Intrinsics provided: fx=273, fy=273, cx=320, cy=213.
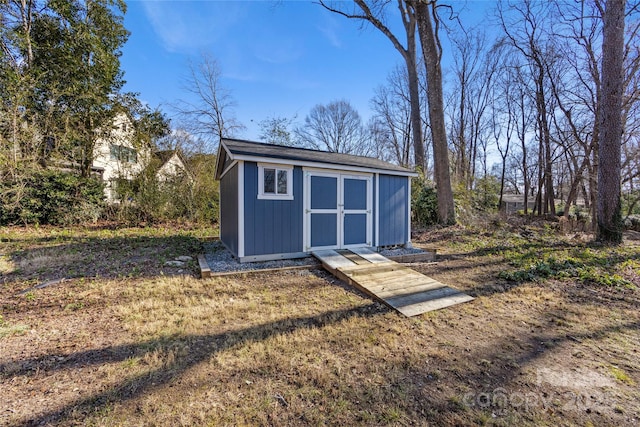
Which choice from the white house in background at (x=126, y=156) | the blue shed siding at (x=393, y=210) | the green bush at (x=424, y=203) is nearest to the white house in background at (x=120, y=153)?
the white house in background at (x=126, y=156)

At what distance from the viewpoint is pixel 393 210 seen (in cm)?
687

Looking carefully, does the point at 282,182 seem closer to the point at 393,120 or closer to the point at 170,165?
the point at 170,165

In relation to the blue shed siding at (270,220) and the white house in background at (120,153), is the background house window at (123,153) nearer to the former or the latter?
the white house in background at (120,153)

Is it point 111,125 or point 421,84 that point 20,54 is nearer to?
point 111,125

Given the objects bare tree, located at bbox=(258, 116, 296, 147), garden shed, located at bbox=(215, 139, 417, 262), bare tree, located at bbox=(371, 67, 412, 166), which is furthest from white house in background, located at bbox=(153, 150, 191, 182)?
bare tree, located at bbox=(371, 67, 412, 166)

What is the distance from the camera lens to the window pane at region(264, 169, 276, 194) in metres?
5.34

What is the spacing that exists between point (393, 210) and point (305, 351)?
16.3 feet

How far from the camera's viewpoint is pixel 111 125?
11.2 meters

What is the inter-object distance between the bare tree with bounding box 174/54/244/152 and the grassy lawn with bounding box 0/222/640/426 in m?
13.3

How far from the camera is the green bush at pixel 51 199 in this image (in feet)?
30.1

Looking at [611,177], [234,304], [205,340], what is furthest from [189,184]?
[611,177]

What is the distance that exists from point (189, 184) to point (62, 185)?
14.0 feet

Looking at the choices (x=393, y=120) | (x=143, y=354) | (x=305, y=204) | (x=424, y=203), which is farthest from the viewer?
(x=393, y=120)

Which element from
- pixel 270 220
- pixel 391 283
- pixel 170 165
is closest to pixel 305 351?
pixel 391 283
